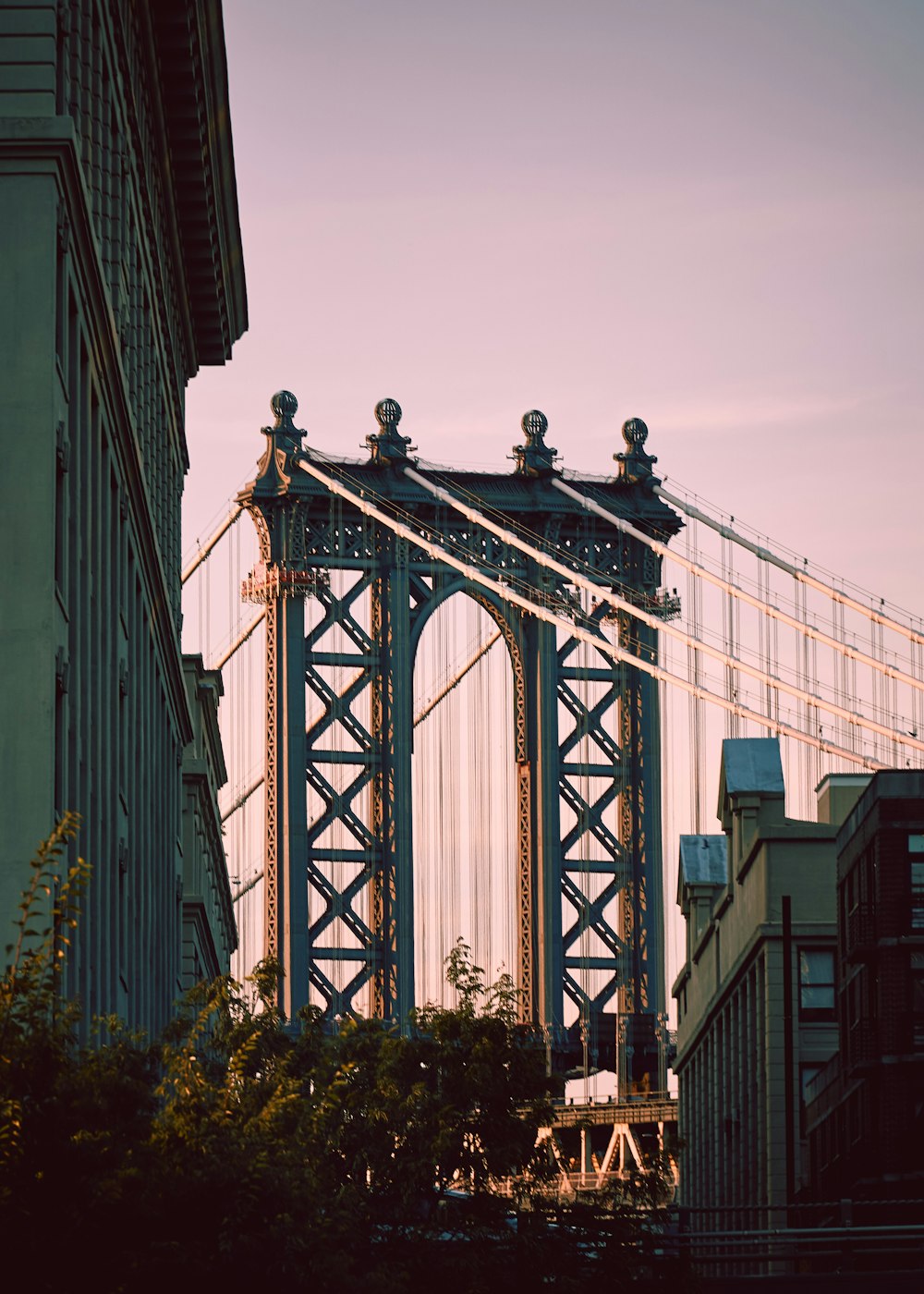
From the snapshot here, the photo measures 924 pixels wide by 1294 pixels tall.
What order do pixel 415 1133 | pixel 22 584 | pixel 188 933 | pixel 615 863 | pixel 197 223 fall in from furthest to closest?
pixel 615 863 → pixel 188 933 → pixel 197 223 → pixel 415 1133 → pixel 22 584

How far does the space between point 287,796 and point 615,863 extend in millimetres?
15115

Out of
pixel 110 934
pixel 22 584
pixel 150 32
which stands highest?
pixel 150 32

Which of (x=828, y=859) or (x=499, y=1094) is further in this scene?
(x=828, y=859)

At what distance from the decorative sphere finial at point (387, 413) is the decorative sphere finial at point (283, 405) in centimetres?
344

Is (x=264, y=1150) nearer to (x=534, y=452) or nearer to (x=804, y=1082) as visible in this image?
(x=804, y=1082)

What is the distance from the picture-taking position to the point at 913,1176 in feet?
169

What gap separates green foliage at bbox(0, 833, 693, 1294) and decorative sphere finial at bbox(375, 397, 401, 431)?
77.2 meters

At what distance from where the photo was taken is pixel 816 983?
6994 cm

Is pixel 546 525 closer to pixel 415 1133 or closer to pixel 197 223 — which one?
pixel 197 223

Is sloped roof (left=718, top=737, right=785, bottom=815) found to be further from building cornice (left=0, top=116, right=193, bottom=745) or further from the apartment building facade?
building cornice (left=0, top=116, right=193, bottom=745)

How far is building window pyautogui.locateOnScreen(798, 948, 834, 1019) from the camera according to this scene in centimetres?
6938

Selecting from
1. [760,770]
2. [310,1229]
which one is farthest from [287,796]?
[310,1229]

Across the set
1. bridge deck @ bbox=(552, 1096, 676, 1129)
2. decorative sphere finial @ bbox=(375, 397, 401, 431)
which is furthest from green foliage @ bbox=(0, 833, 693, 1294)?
bridge deck @ bbox=(552, 1096, 676, 1129)

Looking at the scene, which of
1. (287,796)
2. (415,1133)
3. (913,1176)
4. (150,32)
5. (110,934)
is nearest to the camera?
(415,1133)
